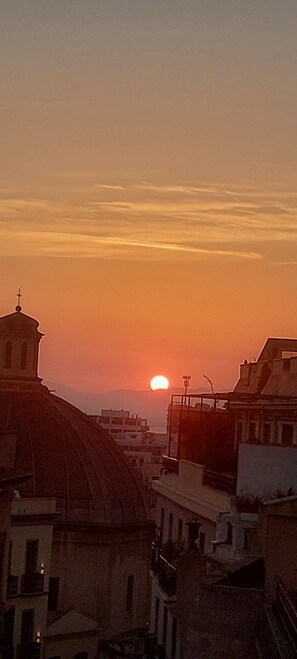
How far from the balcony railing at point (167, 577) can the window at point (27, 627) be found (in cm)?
1022

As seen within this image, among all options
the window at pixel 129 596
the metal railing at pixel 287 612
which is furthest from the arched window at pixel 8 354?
the metal railing at pixel 287 612

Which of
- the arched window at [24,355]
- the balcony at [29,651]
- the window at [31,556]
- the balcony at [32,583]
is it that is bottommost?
the balcony at [29,651]

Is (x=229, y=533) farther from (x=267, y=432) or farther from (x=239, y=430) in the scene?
(x=239, y=430)

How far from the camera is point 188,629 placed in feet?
60.5

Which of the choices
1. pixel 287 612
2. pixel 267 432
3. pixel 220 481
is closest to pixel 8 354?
pixel 267 432

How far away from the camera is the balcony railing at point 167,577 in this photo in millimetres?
29630

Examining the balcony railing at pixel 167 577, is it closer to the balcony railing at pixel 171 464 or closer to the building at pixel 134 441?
the balcony railing at pixel 171 464

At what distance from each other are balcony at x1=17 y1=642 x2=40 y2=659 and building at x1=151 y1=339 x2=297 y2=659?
726 centimetres

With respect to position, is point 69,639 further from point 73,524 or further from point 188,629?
point 188,629

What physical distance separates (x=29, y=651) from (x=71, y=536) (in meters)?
8.61

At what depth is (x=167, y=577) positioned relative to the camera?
30.6m

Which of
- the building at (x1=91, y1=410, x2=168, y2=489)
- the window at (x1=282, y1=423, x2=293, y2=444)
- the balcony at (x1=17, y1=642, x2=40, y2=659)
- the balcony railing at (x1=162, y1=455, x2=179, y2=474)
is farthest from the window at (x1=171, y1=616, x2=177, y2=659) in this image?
the building at (x1=91, y1=410, x2=168, y2=489)

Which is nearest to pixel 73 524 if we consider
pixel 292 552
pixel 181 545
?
pixel 181 545

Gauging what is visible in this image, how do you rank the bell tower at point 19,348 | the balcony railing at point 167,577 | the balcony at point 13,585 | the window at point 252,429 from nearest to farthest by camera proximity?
the balcony railing at point 167,577, the balcony at point 13,585, the window at point 252,429, the bell tower at point 19,348
